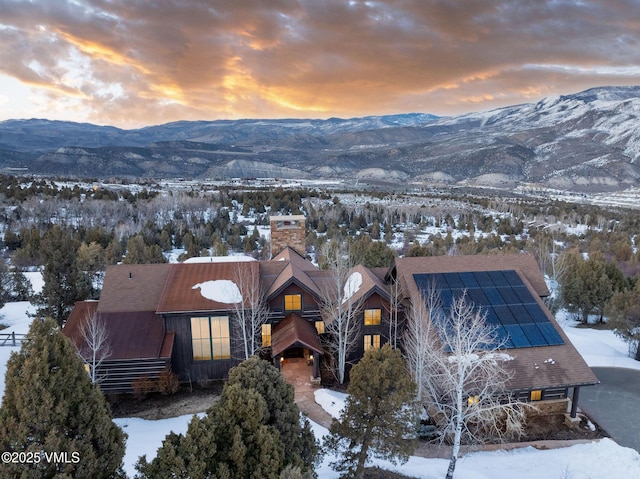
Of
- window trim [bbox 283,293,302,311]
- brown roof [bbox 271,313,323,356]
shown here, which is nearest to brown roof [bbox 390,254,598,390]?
brown roof [bbox 271,313,323,356]

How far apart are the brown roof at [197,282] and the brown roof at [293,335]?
2554mm

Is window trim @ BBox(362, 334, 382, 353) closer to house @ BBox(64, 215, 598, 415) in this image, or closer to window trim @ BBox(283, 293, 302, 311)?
house @ BBox(64, 215, 598, 415)

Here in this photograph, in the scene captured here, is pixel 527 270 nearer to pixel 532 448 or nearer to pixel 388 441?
pixel 532 448

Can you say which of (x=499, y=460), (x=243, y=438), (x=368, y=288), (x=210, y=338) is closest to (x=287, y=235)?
(x=368, y=288)

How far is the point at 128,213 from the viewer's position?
7700cm

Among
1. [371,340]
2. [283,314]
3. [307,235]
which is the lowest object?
[307,235]

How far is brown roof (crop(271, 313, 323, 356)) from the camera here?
800 inches

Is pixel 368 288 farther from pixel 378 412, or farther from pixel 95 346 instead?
pixel 95 346

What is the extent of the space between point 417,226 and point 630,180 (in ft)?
497

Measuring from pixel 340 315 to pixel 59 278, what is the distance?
17.0 m

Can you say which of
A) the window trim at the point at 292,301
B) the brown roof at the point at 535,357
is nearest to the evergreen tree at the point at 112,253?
the window trim at the point at 292,301

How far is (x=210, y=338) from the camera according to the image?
21672mm

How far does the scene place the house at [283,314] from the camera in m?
20.2

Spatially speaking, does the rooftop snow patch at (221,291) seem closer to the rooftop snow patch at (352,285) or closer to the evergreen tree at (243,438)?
the rooftop snow patch at (352,285)
